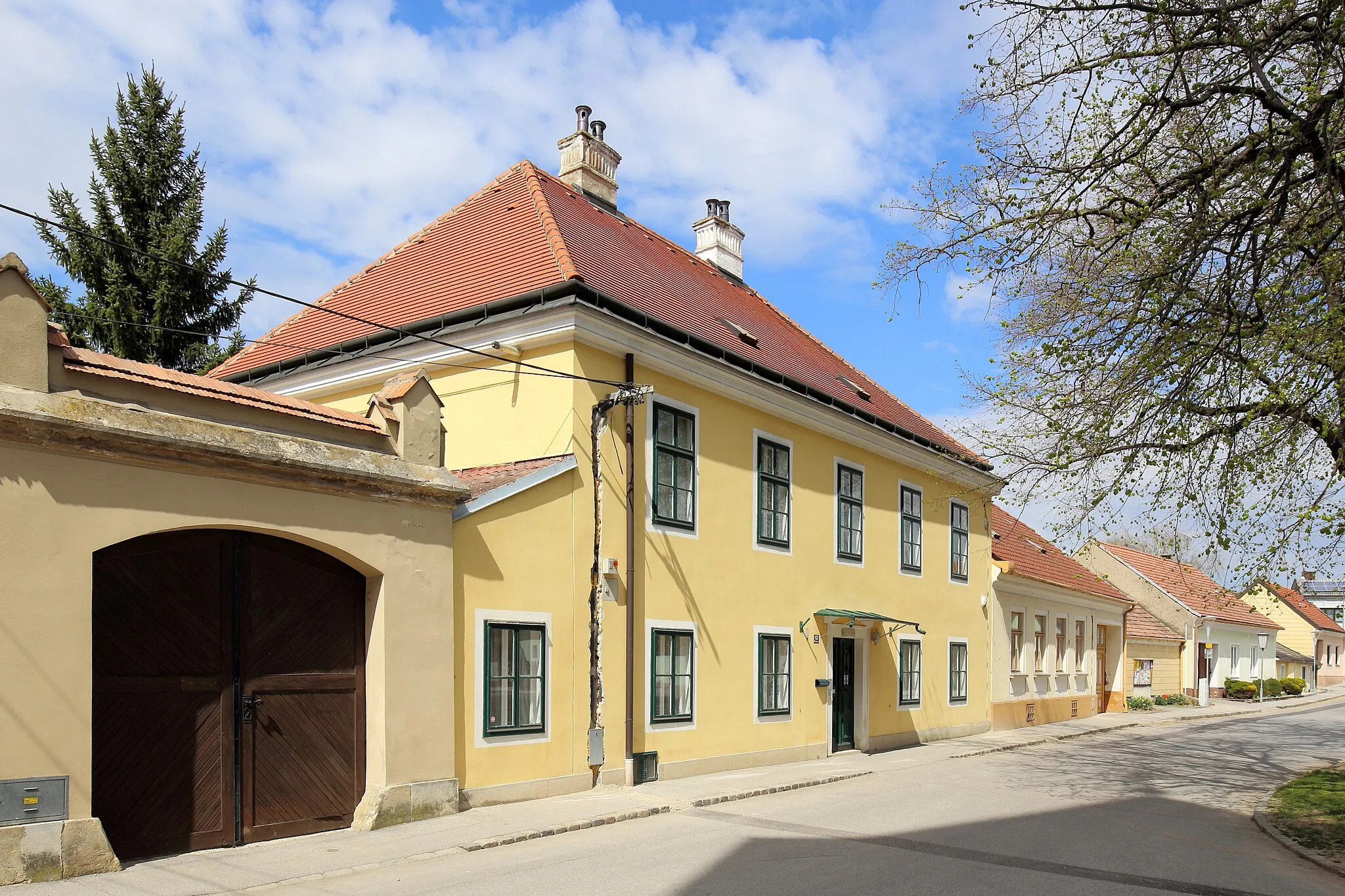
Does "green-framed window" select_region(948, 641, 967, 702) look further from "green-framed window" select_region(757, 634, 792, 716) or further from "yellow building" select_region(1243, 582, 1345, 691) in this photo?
"yellow building" select_region(1243, 582, 1345, 691)

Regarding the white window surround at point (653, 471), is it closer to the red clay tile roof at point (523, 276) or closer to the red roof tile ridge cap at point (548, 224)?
the red clay tile roof at point (523, 276)

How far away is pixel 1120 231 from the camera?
9.72 metres

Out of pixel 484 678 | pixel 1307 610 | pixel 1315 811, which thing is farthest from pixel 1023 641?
pixel 1307 610

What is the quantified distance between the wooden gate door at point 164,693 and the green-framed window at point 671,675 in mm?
5991

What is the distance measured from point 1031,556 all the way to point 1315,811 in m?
16.7

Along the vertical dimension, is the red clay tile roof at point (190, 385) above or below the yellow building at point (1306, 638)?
above

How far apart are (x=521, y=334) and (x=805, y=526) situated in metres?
6.65

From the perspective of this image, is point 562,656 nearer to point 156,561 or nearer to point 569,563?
point 569,563

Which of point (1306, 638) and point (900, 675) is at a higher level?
point (900, 675)

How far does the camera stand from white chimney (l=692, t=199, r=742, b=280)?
81.4ft

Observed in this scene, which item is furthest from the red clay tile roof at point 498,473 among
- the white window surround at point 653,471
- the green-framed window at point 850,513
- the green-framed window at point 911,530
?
the green-framed window at point 911,530

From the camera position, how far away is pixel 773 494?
17234mm

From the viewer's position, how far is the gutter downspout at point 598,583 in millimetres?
12992

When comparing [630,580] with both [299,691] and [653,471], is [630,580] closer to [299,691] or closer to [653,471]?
[653,471]
